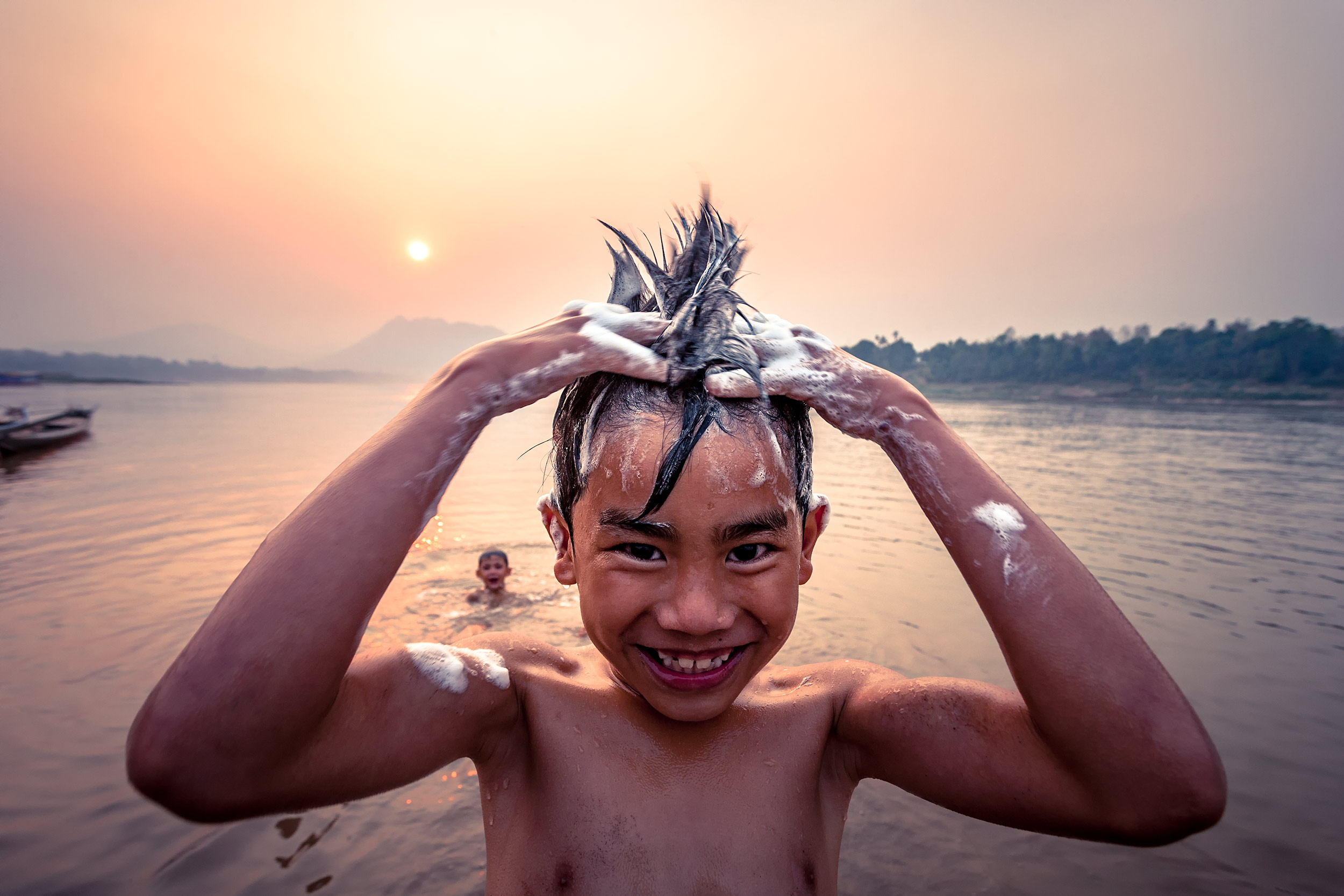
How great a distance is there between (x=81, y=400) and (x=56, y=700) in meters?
68.6

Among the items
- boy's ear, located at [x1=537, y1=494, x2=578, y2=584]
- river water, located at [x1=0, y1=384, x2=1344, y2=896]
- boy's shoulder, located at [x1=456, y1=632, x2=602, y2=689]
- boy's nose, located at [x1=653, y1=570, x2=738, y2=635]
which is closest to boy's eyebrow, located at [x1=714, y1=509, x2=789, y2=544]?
boy's nose, located at [x1=653, y1=570, x2=738, y2=635]

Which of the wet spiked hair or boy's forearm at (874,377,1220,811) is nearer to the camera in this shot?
boy's forearm at (874,377,1220,811)

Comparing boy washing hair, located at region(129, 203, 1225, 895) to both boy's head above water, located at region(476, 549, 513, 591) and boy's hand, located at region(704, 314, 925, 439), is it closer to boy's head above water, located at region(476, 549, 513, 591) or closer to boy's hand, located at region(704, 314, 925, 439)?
boy's hand, located at region(704, 314, 925, 439)

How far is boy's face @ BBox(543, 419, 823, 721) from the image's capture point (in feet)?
5.76

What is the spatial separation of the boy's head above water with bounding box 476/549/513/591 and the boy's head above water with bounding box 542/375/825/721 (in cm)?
643

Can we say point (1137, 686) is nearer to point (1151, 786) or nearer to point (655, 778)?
point (1151, 786)

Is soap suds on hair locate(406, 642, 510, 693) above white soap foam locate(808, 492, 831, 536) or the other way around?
the other way around

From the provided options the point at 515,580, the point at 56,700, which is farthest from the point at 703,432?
the point at 515,580

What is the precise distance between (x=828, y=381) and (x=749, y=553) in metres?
0.57

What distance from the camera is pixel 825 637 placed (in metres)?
6.44

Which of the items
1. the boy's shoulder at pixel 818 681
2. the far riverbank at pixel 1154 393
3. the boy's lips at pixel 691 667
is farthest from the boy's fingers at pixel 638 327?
the far riverbank at pixel 1154 393

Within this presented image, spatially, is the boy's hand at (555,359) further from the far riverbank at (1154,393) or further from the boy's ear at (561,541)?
the far riverbank at (1154,393)

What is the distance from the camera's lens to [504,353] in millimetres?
1829

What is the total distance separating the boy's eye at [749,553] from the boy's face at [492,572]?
267 inches
